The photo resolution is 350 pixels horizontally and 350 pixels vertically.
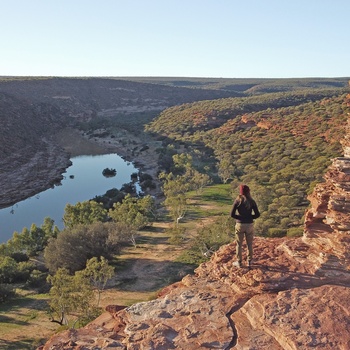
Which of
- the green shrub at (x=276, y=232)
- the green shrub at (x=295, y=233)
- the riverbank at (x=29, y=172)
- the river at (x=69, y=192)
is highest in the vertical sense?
the green shrub at (x=295, y=233)

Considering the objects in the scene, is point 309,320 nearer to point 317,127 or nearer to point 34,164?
point 317,127

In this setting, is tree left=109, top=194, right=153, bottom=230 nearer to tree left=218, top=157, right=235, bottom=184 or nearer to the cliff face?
tree left=218, top=157, right=235, bottom=184

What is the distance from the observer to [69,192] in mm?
48688

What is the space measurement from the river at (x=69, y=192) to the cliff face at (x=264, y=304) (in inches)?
1109

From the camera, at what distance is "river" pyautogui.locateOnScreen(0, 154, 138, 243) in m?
38.6

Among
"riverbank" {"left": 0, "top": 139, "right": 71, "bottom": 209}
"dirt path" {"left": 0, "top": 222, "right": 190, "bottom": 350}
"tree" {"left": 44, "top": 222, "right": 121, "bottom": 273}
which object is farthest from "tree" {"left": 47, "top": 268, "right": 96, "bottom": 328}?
"riverbank" {"left": 0, "top": 139, "right": 71, "bottom": 209}

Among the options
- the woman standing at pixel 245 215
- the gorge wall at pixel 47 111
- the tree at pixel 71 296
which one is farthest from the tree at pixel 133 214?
the woman standing at pixel 245 215

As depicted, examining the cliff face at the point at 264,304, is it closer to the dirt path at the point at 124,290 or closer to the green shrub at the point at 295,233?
the dirt path at the point at 124,290

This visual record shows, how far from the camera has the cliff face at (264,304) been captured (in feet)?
25.6

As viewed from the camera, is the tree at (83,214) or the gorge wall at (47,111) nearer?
the tree at (83,214)

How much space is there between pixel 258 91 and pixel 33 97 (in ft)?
301

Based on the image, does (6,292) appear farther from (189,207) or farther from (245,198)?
(189,207)

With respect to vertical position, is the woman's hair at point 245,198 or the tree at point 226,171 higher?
the woman's hair at point 245,198

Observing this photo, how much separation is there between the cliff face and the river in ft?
92.4
